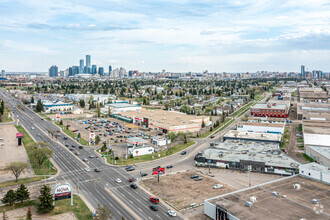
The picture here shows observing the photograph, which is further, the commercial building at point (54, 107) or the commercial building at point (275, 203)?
the commercial building at point (54, 107)

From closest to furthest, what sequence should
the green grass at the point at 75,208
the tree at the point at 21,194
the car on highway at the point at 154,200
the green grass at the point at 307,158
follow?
the green grass at the point at 75,208 → the tree at the point at 21,194 → the car on highway at the point at 154,200 → the green grass at the point at 307,158

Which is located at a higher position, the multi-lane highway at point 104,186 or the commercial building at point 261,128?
the commercial building at point 261,128

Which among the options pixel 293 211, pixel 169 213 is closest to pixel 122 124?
pixel 169 213

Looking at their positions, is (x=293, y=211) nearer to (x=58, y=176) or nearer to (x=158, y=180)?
(x=158, y=180)

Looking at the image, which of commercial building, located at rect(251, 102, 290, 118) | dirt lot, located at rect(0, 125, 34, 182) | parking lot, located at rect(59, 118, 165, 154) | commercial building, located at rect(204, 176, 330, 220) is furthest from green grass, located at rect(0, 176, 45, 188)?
commercial building, located at rect(251, 102, 290, 118)

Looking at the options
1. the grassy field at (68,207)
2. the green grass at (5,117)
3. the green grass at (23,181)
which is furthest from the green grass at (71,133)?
the grassy field at (68,207)

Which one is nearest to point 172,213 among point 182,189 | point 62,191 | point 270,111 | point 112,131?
point 182,189

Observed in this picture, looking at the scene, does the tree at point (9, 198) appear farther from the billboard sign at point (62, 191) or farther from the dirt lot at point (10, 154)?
the dirt lot at point (10, 154)
